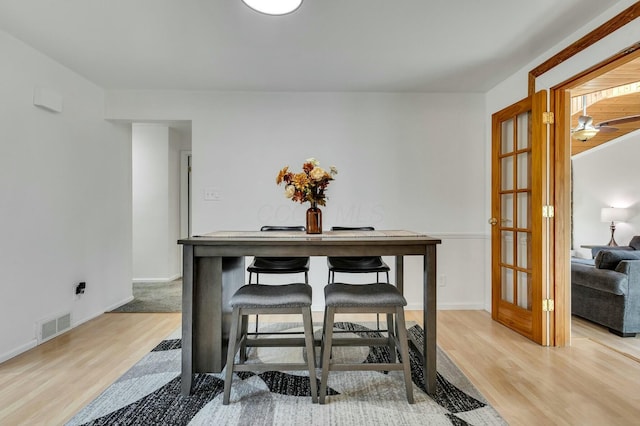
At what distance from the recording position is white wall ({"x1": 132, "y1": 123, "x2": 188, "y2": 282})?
5.04 metres

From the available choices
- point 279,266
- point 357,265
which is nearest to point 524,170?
point 357,265

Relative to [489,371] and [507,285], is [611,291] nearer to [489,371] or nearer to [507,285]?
[507,285]

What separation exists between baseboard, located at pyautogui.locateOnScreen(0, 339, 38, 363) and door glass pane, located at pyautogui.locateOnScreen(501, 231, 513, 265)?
410cm

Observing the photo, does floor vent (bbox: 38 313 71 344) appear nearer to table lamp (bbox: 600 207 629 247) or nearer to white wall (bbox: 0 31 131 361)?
white wall (bbox: 0 31 131 361)

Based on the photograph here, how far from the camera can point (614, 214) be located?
5547mm

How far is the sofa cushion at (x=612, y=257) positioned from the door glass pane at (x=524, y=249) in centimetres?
74

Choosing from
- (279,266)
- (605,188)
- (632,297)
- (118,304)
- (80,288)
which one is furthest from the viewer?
(605,188)

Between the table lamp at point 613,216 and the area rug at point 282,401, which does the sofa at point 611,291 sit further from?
the table lamp at point 613,216

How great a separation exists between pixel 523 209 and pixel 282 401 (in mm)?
2601

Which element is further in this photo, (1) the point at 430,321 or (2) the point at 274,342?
(2) the point at 274,342

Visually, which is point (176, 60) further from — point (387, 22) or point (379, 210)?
point (379, 210)

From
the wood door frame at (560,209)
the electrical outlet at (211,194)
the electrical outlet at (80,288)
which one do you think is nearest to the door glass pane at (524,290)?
the wood door frame at (560,209)

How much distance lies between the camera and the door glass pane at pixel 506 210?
3223 mm

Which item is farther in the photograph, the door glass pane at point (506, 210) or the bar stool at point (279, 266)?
the door glass pane at point (506, 210)
